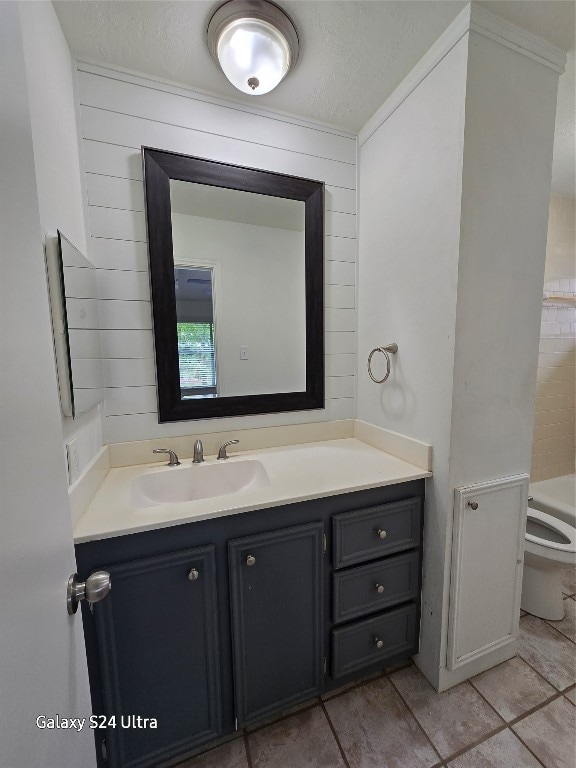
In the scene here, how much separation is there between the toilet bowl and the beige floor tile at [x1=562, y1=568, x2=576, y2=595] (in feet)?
0.77

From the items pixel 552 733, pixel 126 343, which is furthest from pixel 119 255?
pixel 552 733

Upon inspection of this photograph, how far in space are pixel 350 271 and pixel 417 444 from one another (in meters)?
0.93

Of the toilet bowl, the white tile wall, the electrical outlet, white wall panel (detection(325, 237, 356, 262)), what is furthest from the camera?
the white tile wall

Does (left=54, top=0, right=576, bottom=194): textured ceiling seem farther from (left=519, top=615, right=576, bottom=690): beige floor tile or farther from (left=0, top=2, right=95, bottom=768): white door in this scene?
(left=519, top=615, right=576, bottom=690): beige floor tile

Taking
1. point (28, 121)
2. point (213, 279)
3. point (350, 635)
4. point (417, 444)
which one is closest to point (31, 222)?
point (28, 121)

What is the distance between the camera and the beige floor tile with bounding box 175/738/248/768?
103 cm

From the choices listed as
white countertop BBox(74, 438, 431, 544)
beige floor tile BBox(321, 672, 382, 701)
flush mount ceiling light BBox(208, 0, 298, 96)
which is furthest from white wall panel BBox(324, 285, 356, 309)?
beige floor tile BBox(321, 672, 382, 701)

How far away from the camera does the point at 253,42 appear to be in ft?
3.35

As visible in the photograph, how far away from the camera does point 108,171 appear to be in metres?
1.23

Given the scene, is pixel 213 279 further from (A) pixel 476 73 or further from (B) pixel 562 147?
(B) pixel 562 147

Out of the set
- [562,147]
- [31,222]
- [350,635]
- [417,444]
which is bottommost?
[350,635]

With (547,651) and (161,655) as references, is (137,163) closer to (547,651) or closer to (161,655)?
(161,655)

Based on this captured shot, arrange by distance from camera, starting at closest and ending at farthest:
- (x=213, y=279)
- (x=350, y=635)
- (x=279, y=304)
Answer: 1. (x=350, y=635)
2. (x=213, y=279)
3. (x=279, y=304)

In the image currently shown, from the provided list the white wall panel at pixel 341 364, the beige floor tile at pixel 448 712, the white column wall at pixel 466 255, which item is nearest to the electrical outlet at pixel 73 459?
the white wall panel at pixel 341 364
